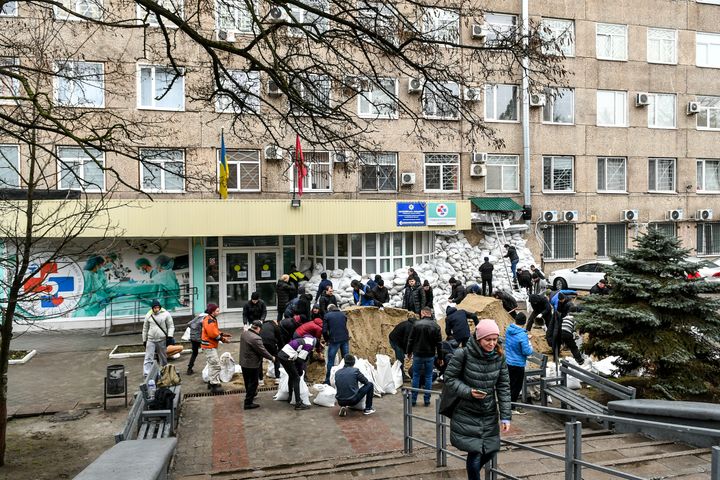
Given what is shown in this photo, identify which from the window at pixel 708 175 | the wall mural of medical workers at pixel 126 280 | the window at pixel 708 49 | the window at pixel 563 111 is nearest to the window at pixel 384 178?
the wall mural of medical workers at pixel 126 280

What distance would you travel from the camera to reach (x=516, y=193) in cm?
2330

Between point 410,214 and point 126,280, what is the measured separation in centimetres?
968

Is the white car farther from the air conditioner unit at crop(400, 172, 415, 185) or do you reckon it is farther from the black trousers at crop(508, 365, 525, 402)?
the black trousers at crop(508, 365, 525, 402)

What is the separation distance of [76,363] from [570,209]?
19.4 meters

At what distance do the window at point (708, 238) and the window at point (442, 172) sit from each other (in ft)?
40.5

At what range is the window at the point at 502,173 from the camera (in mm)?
22984

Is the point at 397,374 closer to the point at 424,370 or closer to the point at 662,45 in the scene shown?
the point at 424,370

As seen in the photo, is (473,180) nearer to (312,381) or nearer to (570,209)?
(570,209)

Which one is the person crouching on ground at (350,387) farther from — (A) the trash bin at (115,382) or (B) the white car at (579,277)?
(B) the white car at (579,277)

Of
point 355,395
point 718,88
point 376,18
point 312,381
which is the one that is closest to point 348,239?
point 312,381

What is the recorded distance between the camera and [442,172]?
2227 centimetres

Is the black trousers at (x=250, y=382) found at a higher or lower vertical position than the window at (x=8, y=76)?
lower

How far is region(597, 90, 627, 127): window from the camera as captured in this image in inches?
957

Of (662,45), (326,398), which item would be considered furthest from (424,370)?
(662,45)
